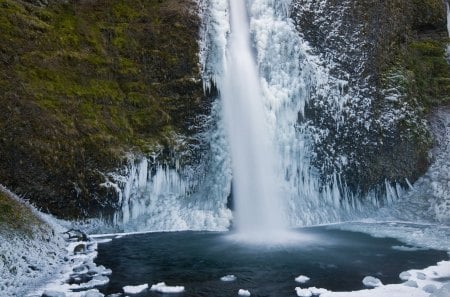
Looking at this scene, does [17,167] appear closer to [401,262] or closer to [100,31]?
[100,31]

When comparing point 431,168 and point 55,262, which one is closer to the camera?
point 55,262

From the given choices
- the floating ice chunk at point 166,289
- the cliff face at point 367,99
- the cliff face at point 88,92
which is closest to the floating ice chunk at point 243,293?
the floating ice chunk at point 166,289

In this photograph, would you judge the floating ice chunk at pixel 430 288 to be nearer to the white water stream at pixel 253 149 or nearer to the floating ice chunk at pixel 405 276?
the floating ice chunk at pixel 405 276

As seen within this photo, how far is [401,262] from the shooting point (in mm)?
11469

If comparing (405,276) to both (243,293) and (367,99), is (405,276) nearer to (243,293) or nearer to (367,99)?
(243,293)

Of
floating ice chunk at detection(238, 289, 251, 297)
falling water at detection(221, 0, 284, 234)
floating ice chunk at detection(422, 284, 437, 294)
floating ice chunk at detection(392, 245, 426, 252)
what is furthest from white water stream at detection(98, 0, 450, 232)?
floating ice chunk at detection(422, 284, 437, 294)

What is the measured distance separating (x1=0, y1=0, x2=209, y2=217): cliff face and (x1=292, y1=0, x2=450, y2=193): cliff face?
438cm

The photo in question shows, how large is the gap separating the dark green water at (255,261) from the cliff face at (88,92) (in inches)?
107

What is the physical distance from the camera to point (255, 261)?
11.6 meters

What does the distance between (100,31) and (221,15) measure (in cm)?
417

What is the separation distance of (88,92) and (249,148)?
5.33m

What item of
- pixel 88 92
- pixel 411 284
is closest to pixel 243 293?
pixel 411 284

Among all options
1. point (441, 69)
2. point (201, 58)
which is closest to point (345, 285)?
point (201, 58)

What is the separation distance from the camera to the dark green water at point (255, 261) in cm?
992
